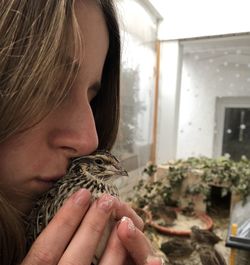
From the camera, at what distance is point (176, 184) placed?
192cm

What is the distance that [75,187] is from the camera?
576mm

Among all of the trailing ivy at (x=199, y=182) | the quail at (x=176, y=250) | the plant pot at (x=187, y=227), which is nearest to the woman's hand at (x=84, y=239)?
the quail at (x=176, y=250)

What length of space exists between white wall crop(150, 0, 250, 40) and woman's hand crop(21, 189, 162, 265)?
6.01ft

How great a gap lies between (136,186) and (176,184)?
0.30 meters

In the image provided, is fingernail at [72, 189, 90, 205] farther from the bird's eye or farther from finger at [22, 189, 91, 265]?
the bird's eye

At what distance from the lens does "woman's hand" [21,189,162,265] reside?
48 centimetres

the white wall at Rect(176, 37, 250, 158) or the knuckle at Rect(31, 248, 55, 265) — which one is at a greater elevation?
the white wall at Rect(176, 37, 250, 158)

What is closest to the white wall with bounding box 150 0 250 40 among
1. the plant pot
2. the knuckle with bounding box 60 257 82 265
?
the plant pot

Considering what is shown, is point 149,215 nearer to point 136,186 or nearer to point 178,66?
point 136,186

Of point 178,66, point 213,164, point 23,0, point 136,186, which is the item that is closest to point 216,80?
point 178,66

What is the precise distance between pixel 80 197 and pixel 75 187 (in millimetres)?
56

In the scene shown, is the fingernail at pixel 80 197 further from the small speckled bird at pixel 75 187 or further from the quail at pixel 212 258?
the quail at pixel 212 258

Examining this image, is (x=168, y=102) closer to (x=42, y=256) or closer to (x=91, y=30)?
(x=91, y=30)

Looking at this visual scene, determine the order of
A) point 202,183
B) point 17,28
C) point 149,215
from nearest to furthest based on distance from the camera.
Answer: point 17,28
point 149,215
point 202,183
